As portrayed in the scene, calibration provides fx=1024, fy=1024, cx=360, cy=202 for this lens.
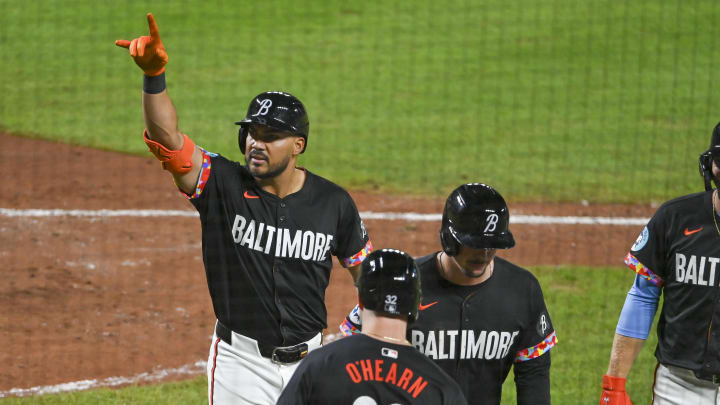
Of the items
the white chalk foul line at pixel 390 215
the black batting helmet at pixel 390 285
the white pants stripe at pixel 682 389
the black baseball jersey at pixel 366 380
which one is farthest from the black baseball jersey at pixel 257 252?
the white chalk foul line at pixel 390 215

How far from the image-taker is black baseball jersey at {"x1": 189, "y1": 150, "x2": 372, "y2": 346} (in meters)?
4.20

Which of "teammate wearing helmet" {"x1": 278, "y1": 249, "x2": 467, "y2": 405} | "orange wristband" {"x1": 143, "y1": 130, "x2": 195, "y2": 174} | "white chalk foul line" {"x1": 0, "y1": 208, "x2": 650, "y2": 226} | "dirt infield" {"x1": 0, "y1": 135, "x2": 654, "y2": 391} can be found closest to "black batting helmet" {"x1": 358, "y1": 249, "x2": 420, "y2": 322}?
"teammate wearing helmet" {"x1": 278, "y1": 249, "x2": 467, "y2": 405}

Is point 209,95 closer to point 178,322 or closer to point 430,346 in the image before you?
point 178,322

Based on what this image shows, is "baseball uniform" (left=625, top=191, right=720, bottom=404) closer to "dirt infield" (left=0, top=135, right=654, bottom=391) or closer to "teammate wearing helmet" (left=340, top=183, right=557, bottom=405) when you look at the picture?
"teammate wearing helmet" (left=340, top=183, right=557, bottom=405)

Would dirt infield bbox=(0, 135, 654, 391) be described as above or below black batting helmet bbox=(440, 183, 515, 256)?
below

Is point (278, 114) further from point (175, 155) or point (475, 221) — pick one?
point (475, 221)

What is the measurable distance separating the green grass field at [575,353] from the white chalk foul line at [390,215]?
1263 mm

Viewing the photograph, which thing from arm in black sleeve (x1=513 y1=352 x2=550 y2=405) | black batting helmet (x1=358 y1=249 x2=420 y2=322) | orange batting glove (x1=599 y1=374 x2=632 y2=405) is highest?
black batting helmet (x1=358 y1=249 x2=420 y2=322)

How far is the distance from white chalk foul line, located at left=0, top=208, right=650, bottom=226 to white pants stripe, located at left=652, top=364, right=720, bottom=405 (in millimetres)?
5285

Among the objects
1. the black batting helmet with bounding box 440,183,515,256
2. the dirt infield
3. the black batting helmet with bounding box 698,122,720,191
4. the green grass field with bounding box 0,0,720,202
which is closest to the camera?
the black batting helmet with bounding box 440,183,515,256

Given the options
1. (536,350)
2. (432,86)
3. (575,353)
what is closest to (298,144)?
(536,350)

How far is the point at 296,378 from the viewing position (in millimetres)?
2939

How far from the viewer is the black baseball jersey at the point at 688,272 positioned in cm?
391

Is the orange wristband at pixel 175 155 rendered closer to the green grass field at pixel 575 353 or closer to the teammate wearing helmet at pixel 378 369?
the teammate wearing helmet at pixel 378 369
